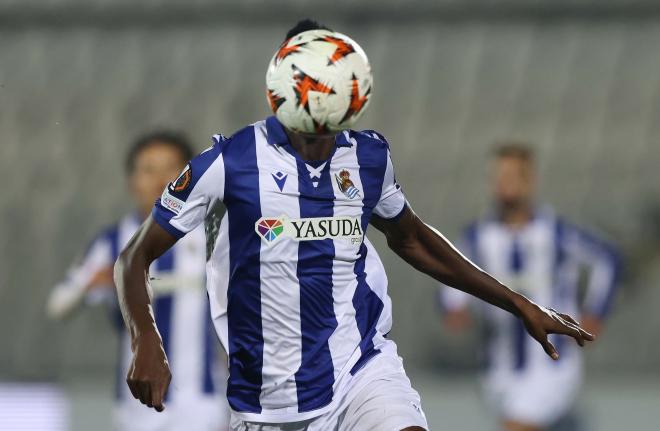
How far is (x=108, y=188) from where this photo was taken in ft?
34.9

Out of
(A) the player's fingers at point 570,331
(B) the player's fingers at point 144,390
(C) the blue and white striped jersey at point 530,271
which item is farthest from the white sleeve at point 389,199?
(C) the blue and white striped jersey at point 530,271

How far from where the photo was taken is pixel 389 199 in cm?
462

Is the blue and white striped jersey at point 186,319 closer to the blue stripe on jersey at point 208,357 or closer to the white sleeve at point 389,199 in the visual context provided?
the blue stripe on jersey at point 208,357

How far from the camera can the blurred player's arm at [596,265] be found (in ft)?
27.5

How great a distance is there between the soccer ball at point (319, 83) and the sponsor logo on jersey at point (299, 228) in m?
0.33

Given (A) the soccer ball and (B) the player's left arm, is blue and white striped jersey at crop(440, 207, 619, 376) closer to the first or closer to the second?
(B) the player's left arm

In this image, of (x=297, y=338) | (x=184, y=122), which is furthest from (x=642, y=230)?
(x=297, y=338)

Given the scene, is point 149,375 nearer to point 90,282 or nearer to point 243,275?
point 243,275

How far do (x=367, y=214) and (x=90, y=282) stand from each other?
2.89 m

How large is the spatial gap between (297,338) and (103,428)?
4.90 m

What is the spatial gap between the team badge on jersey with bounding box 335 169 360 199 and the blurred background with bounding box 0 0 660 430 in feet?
19.8

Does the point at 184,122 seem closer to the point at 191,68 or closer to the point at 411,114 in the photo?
the point at 191,68

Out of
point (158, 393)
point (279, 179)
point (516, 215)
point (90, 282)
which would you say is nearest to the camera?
point (158, 393)

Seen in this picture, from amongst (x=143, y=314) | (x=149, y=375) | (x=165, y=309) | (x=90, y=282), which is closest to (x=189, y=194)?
(x=143, y=314)
